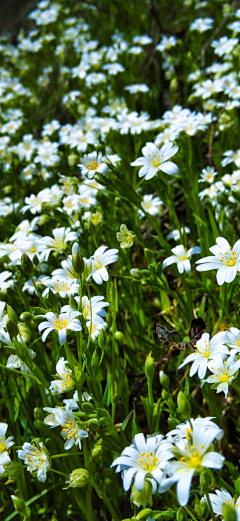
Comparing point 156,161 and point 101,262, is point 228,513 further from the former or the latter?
point 156,161

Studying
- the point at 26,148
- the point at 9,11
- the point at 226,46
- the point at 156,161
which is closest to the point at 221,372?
the point at 156,161

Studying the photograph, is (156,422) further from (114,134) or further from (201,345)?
(114,134)

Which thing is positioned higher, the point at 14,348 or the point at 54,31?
the point at 54,31

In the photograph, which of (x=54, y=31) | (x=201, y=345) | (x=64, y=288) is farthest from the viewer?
(x=54, y=31)

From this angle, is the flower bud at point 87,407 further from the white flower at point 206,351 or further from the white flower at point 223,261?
the white flower at point 223,261

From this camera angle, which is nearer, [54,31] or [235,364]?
[235,364]

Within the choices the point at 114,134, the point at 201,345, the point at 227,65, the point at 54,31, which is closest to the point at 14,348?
the point at 201,345
